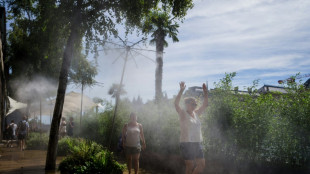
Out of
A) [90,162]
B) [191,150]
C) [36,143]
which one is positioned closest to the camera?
[191,150]

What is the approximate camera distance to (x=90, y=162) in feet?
19.2

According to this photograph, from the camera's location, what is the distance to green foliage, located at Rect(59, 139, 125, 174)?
18.5 feet

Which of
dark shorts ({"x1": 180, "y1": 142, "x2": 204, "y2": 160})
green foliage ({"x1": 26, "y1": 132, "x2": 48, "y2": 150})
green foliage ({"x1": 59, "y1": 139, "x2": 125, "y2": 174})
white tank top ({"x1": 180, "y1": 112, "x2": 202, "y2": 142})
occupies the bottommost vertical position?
green foliage ({"x1": 26, "y1": 132, "x2": 48, "y2": 150})

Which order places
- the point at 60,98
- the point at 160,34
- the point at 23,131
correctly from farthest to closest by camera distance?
the point at 160,34 < the point at 23,131 < the point at 60,98

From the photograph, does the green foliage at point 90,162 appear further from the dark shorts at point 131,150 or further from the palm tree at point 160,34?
the palm tree at point 160,34

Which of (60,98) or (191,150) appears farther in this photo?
(60,98)

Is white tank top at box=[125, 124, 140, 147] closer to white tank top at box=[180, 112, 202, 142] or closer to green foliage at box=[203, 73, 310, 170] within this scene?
white tank top at box=[180, 112, 202, 142]

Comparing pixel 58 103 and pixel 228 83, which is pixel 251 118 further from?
pixel 58 103

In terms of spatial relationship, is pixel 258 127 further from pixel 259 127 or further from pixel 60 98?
pixel 60 98

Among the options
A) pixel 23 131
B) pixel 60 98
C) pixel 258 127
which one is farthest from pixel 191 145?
pixel 23 131

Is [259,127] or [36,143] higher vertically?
[259,127]

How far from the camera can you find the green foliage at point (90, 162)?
18.5 ft

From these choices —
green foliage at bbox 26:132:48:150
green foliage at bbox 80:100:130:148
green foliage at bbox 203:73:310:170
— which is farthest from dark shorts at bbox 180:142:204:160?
green foliage at bbox 26:132:48:150

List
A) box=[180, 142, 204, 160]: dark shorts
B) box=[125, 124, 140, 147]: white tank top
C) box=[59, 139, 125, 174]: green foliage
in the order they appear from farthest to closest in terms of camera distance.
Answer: box=[125, 124, 140, 147]: white tank top → box=[59, 139, 125, 174]: green foliage → box=[180, 142, 204, 160]: dark shorts
